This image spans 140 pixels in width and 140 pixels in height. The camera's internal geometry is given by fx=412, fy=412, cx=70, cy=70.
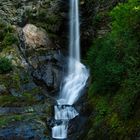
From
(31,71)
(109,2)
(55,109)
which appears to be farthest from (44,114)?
(109,2)

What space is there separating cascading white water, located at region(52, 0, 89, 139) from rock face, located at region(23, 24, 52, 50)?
1.61 meters

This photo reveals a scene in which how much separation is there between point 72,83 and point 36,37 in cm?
429

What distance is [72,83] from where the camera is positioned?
22016 mm

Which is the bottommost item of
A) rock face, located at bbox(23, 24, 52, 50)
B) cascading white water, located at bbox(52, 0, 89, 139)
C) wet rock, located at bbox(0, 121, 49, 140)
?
wet rock, located at bbox(0, 121, 49, 140)

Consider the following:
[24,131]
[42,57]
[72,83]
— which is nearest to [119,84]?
[24,131]

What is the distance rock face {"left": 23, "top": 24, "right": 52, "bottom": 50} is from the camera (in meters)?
24.3

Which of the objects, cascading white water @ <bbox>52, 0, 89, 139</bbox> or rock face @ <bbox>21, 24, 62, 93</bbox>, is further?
rock face @ <bbox>21, 24, 62, 93</bbox>

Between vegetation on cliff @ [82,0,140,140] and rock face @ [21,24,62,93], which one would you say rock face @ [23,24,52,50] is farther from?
vegetation on cliff @ [82,0,140,140]

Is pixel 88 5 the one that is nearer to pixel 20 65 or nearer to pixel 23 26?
pixel 23 26

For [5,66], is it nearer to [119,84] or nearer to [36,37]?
[36,37]

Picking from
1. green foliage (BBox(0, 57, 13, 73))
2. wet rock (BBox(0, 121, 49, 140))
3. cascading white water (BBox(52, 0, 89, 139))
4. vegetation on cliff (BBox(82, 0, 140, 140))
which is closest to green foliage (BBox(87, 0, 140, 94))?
vegetation on cliff (BBox(82, 0, 140, 140))

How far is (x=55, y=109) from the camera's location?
18.6 meters

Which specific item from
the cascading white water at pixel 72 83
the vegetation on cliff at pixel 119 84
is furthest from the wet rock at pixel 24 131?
the vegetation on cliff at pixel 119 84

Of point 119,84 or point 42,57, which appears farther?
point 42,57
